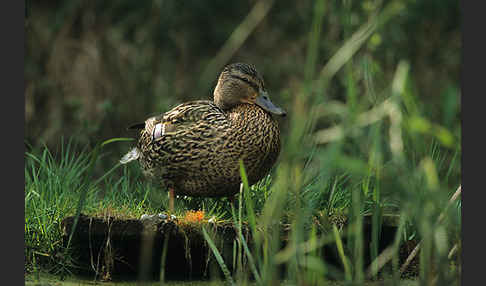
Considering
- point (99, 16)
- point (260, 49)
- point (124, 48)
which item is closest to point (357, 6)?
point (260, 49)

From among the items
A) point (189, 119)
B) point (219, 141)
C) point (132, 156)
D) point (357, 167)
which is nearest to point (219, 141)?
point (219, 141)

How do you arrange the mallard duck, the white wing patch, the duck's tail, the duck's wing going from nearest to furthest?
1. the mallard duck
2. the duck's wing
3. the white wing patch
4. the duck's tail

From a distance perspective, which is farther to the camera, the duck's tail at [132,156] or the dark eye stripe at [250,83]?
the duck's tail at [132,156]

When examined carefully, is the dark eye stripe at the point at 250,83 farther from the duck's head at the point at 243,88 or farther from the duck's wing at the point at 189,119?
the duck's wing at the point at 189,119

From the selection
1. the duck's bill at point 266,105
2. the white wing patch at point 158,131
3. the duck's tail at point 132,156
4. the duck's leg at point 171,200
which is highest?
the duck's bill at point 266,105

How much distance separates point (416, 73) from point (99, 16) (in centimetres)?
445

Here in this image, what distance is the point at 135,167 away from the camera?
573 cm

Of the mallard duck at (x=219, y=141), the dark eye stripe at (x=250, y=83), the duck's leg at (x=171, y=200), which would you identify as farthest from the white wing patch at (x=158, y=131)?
the dark eye stripe at (x=250, y=83)

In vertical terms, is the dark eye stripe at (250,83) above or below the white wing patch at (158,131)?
above

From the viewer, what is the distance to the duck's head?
4746 millimetres

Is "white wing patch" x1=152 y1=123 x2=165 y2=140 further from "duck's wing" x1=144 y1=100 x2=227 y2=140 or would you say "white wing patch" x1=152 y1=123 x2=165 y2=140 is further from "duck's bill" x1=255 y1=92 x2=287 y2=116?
"duck's bill" x1=255 y1=92 x2=287 y2=116

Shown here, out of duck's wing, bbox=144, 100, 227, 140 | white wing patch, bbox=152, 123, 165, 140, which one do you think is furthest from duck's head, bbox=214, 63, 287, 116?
white wing patch, bbox=152, 123, 165, 140

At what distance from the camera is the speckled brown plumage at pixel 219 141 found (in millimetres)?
4449

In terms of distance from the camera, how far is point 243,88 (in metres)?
4.76
